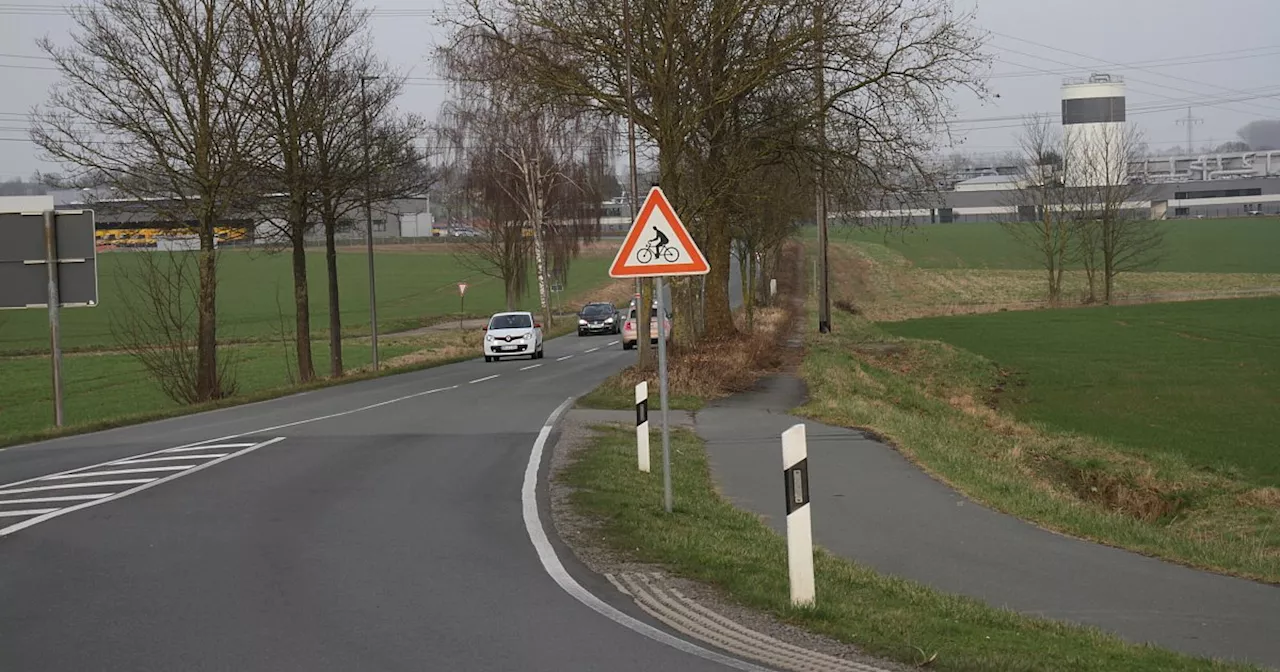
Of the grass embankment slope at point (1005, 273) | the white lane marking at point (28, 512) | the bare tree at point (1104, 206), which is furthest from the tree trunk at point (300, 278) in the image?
the bare tree at point (1104, 206)

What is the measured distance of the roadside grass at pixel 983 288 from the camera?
79375 millimetres

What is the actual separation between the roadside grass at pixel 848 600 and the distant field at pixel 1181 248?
79.6m

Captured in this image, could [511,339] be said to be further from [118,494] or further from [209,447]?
[118,494]

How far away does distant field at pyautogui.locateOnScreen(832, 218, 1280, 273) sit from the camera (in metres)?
98.8

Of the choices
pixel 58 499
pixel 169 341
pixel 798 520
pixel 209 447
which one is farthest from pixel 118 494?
pixel 169 341

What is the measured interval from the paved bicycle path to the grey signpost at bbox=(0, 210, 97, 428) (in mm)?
13500

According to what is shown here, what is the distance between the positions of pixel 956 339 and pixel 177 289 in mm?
28553

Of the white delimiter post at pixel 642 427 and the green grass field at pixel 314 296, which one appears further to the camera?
the green grass field at pixel 314 296

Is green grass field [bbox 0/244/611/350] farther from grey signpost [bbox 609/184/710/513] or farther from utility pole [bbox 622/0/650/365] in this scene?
grey signpost [bbox 609/184/710/513]

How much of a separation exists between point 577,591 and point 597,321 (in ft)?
176

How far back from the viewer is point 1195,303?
222 feet

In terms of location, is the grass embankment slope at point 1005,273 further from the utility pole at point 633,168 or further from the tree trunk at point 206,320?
the utility pole at point 633,168

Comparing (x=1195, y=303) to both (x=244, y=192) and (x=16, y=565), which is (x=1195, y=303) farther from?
(x=16, y=565)

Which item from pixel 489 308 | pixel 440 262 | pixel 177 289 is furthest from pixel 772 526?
pixel 440 262
